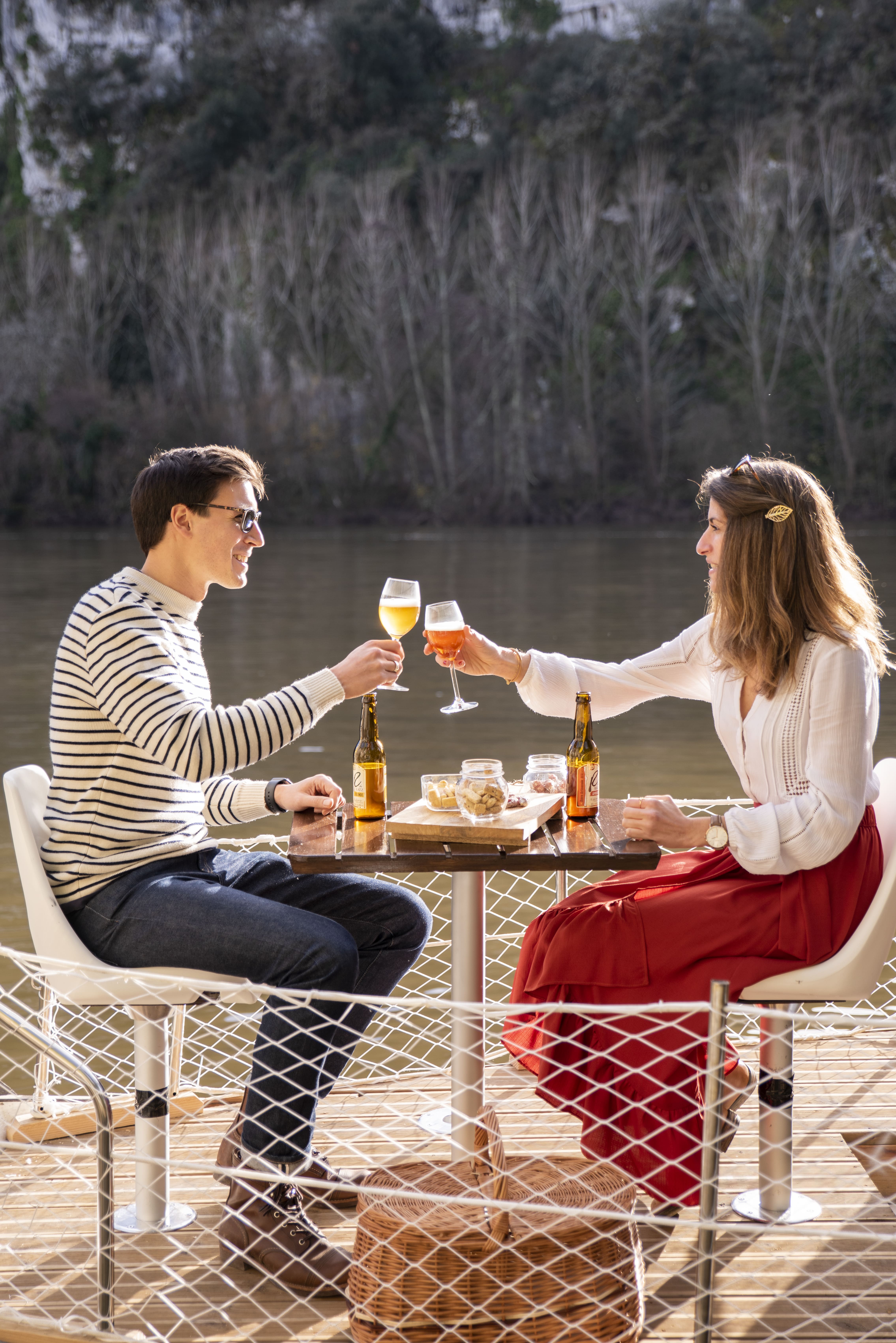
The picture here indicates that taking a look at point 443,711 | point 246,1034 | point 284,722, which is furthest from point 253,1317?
point 246,1034

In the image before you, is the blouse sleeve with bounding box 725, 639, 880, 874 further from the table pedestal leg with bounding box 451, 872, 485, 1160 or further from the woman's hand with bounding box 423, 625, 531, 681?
the woman's hand with bounding box 423, 625, 531, 681

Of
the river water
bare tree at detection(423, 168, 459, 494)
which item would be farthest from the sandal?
bare tree at detection(423, 168, 459, 494)

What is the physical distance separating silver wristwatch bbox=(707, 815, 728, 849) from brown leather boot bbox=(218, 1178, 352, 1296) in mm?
915

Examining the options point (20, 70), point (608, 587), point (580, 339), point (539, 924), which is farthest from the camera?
point (20, 70)

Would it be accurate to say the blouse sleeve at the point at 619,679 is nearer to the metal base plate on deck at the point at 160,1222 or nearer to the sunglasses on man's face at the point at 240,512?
the sunglasses on man's face at the point at 240,512

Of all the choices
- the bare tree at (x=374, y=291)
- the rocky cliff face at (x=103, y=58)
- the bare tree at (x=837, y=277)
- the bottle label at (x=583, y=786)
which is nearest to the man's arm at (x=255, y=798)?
the bottle label at (x=583, y=786)

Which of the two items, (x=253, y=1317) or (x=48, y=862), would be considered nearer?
(x=253, y=1317)

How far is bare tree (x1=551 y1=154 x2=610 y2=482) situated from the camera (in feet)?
108

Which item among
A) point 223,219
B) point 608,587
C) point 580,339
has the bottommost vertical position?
point 608,587

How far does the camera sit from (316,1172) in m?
2.56

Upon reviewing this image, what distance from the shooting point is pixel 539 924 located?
256 cm

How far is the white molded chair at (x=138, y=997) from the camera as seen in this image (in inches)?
95.5

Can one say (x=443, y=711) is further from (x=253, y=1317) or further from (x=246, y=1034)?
(x=246, y=1034)

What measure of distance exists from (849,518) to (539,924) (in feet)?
97.7
